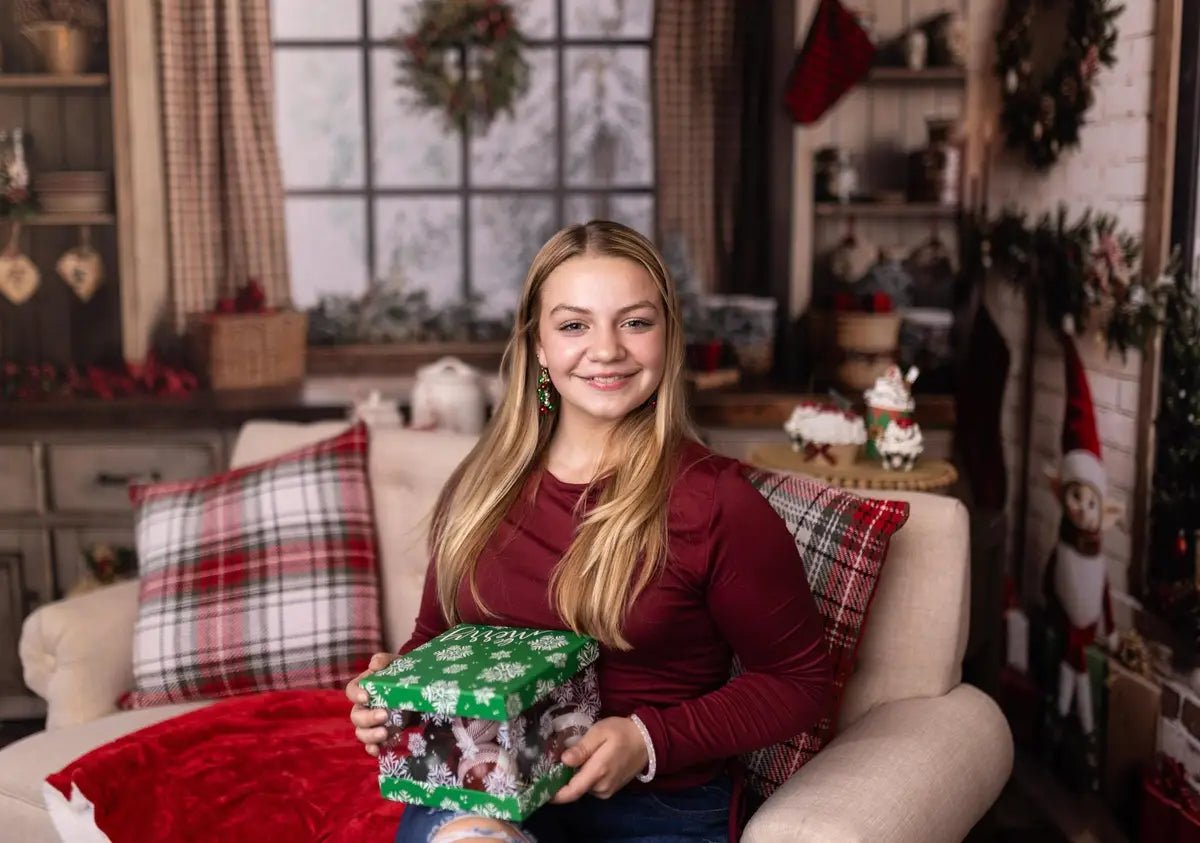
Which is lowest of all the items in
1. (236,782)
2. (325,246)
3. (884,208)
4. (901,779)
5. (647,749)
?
(236,782)

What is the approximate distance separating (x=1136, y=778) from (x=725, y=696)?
1468mm

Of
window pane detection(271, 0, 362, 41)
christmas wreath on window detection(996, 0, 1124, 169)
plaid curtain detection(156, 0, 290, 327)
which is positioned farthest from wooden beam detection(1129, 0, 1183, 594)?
plaid curtain detection(156, 0, 290, 327)

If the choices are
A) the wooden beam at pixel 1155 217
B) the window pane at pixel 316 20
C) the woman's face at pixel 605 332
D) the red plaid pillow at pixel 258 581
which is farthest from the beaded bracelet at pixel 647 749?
the window pane at pixel 316 20

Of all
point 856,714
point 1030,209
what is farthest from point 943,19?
point 856,714

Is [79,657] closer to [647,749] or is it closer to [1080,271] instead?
[647,749]

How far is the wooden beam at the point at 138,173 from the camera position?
3713mm

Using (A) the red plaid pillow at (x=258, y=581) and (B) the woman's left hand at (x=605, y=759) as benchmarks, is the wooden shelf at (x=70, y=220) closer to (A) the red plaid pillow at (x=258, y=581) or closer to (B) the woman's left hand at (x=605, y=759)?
(A) the red plaid pillow at (x=258, y=581)

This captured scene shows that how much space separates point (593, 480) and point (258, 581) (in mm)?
881

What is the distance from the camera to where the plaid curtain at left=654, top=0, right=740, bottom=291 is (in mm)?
3826

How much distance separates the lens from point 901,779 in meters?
1.68

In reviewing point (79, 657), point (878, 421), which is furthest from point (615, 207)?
point (79, 657)

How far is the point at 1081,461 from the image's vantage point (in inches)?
116

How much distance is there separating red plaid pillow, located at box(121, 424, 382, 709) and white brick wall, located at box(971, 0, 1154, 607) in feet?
5.19

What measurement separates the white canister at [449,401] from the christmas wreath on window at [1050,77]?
5.00 ft
